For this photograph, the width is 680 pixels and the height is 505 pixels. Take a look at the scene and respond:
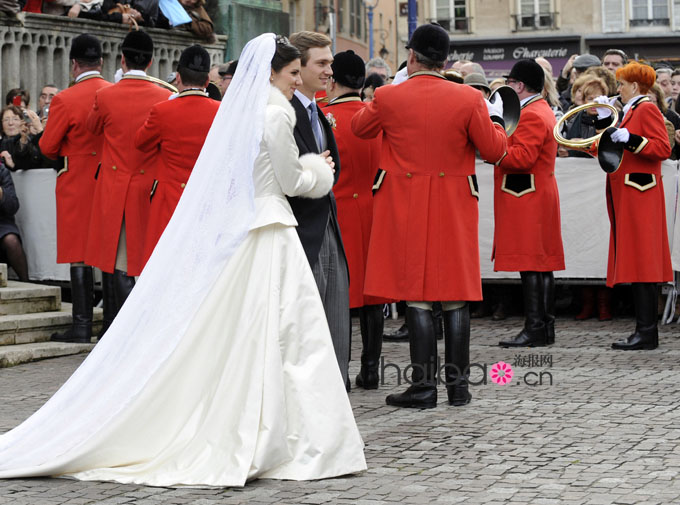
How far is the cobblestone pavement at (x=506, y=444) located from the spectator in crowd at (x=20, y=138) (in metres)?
2.98

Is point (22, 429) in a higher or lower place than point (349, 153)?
lower

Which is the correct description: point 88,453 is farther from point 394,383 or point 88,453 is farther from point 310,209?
point 394,383

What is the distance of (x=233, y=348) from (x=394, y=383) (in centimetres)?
277

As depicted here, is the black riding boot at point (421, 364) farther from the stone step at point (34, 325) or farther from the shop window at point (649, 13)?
the shop window at point (649, 13)

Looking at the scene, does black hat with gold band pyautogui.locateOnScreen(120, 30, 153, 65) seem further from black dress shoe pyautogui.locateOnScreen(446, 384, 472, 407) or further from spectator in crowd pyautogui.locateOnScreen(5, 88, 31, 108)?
black dress shoe pyautogui.locateOnScreen(446, 384, 472, 407)

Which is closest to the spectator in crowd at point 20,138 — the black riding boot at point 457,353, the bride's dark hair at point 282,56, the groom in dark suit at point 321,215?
the groom in dark suit at point 321,215

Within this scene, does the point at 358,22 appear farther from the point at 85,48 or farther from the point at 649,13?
the point at 85,48

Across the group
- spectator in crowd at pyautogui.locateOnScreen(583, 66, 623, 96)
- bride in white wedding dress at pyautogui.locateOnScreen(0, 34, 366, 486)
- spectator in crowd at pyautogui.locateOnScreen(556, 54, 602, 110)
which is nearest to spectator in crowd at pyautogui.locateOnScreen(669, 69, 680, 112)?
spectator in crowd at pyautogui.locateOnScreen(556, 54, 602, 110)

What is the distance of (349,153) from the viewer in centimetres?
844

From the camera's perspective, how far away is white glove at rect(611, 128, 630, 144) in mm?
9703

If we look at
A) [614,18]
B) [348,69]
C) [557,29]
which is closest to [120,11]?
[348,69]

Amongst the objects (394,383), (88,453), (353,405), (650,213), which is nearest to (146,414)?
(88,453)

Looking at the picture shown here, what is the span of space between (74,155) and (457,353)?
415 cm

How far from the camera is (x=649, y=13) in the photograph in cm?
4691
